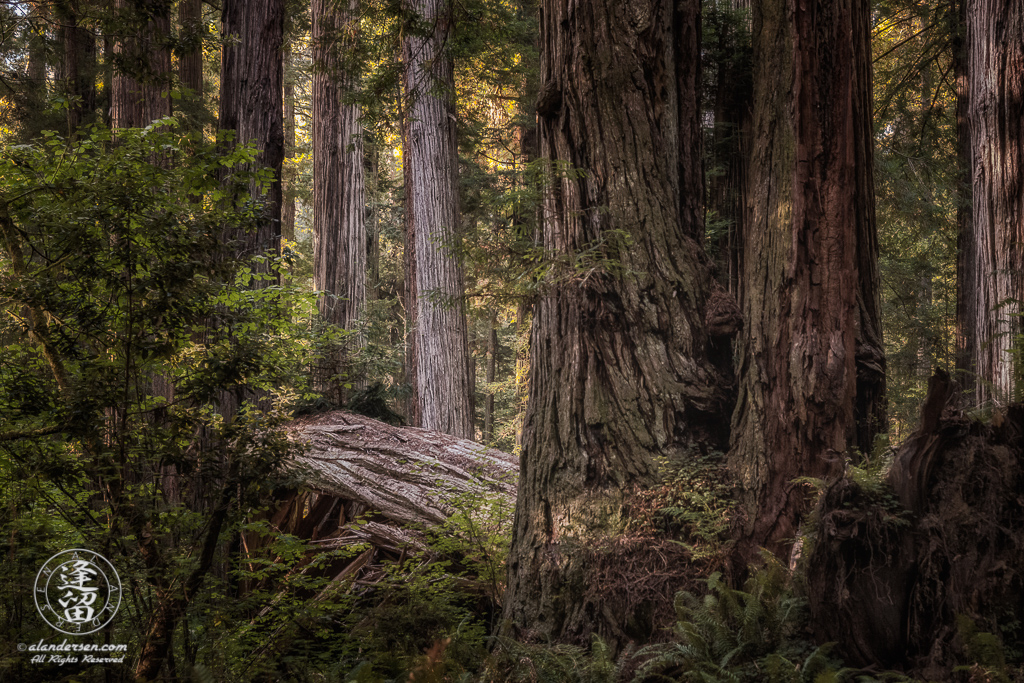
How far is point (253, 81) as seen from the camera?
7.83m

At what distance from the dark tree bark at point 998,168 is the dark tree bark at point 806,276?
Answer: 5.01ft

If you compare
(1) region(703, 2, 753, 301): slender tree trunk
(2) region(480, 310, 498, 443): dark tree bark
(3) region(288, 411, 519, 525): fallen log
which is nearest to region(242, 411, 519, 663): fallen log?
(3) region(288, 411, 519, 525): fallen log

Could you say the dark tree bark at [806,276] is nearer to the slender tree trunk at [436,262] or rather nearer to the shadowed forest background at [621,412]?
the shadowed forest background at [621,412]

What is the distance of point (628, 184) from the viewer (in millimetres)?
4602

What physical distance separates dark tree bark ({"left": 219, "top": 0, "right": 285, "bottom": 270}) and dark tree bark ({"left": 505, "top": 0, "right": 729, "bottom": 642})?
435 cm

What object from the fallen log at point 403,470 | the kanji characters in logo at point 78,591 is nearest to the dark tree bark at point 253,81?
the fallen log at point 403,470

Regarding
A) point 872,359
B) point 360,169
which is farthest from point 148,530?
point 360,169

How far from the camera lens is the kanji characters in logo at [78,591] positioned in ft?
11.7

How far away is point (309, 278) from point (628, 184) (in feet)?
55.0

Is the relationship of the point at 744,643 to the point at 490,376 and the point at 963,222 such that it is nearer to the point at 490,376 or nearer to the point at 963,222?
the point at 963,222

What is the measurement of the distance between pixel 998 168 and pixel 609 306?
11.5ft

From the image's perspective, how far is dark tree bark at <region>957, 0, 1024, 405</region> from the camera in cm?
500

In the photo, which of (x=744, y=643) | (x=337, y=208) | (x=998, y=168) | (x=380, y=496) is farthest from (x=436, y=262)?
(x=744, y=643)

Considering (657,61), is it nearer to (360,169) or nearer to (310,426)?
(310,426)
